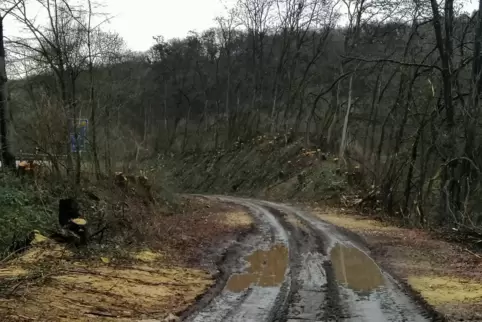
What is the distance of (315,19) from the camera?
4544 centimetres

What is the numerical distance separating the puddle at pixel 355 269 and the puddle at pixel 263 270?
1.20m

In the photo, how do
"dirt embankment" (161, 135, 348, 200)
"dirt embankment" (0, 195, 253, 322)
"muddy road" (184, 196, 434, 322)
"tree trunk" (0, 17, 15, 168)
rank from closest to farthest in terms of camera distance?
"dirt embankment" (0, 195, 253, 322) → "muddy road" (184, 196, 434, 322) → "tree trunk" (0, 17, 15, 168) → "dirt embankment" (161, 135, 348, 200)

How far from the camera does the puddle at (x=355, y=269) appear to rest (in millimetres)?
9094

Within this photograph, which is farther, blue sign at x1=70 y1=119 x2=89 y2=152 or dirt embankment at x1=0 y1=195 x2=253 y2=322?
blue sign at x1=70 y1=119 x2=89 y2=152

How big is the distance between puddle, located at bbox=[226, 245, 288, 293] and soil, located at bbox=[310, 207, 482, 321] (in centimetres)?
236

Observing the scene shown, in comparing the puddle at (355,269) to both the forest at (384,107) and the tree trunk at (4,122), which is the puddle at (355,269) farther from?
the tree trunk at (4,122)

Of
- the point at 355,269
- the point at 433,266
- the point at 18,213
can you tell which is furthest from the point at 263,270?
the point at 18,213

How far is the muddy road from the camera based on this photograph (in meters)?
7.21

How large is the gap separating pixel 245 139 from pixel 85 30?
31.6 meters

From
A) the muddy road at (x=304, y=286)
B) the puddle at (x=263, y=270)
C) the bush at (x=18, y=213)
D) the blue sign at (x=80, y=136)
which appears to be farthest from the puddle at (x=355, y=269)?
the blue sign at (x=80, y=136)

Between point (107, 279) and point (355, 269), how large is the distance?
533 cm

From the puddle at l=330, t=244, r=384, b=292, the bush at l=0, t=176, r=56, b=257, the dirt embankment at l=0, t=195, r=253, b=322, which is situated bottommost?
the puddle at l=330, t=244, r=384, b=292

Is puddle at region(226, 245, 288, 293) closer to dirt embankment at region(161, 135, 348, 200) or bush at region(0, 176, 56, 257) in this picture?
bush at region(0, 176, 56, 257)

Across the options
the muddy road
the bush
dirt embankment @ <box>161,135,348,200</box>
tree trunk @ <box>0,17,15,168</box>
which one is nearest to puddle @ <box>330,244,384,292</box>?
the muddy road
